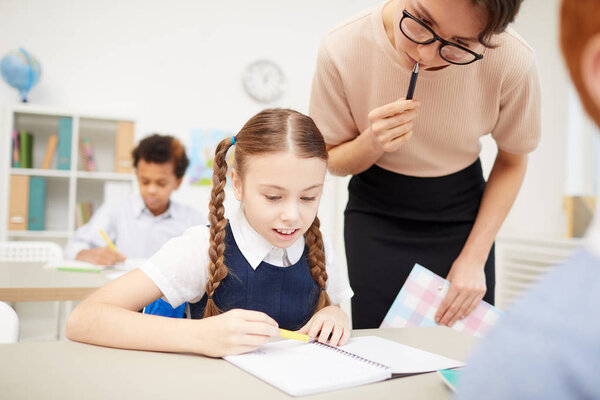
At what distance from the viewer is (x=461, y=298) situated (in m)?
1.17

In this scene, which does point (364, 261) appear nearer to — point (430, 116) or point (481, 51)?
point (430, 116)

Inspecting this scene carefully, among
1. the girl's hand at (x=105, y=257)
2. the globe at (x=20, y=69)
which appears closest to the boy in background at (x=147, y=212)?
the girl's hand at (x=105, y=257)

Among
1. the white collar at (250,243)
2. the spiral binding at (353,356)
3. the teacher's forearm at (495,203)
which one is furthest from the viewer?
the teacher's forearm at (495,203)

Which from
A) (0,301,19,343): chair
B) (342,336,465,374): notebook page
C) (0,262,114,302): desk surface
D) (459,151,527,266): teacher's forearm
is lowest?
(0,262,114,302): desk surface

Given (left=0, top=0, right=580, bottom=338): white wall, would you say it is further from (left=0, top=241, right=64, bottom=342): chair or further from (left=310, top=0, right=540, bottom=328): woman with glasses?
(left=310, top=0, right=540, bottom=328): woman with glasses

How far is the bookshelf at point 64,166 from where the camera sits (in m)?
3.19

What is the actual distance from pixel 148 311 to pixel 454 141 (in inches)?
31.7

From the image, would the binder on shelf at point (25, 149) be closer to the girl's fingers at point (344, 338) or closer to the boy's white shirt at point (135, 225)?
the boy's white shirt at point (135, 225)

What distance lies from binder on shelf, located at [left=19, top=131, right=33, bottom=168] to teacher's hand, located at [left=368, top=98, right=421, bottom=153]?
2894mm

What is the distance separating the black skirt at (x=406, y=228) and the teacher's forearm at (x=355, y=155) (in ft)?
0.25

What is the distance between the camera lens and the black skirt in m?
1.25

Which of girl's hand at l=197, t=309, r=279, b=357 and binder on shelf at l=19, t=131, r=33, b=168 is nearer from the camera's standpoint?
girl's hand at l=197, t=309, r=279, b=357

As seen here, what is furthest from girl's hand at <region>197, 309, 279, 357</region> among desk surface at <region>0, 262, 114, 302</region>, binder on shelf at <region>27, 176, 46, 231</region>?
binder on shelf at <region>27, 176, 46, 231</region>

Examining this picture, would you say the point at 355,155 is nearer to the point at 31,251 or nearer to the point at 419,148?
the point at 419,148
